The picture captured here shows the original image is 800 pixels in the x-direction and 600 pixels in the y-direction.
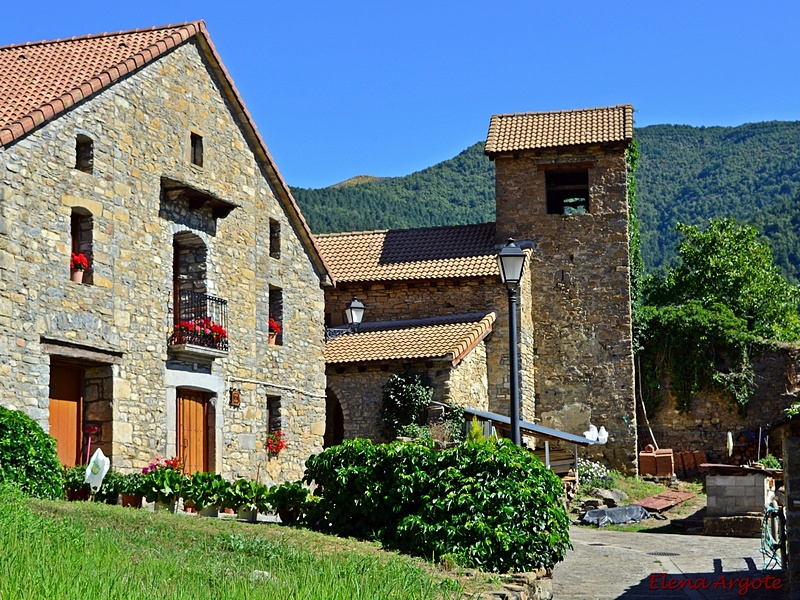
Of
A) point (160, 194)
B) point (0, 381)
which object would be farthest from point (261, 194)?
point (0, 381)

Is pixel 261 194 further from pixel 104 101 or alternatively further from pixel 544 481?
pixel 544 481

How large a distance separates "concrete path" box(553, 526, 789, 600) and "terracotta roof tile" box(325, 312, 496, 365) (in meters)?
7.71

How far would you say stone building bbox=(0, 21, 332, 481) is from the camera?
1647 centimetres

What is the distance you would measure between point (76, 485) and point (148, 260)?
4992 millimetres

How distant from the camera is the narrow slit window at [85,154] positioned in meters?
17.8

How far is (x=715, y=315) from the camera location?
32469 millimetres

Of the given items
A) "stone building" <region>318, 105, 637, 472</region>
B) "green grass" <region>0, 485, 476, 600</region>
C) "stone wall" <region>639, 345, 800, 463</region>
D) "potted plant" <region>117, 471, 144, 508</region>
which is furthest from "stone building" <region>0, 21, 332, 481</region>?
"stone wall" <region>639, 345, 800, 463</region>

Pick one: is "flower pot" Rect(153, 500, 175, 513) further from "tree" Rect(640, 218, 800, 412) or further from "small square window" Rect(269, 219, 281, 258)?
"tree" Rect(640, 218, 800, 412)

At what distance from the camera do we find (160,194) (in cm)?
1952

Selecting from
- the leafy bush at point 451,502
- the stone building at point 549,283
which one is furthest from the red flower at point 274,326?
the leafy bush at point 451,502

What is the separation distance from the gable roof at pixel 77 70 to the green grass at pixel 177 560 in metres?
6.47

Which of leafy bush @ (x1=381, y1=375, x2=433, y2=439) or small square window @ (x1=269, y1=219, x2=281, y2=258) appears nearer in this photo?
small square window @ (x1=269, y1=219, x2=281, y2=258)

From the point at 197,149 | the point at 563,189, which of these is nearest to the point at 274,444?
the point at 197,149

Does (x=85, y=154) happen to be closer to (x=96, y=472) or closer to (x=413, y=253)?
(x=96, y=472)
